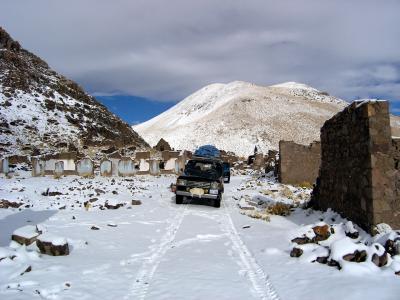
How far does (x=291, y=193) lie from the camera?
62.4ft

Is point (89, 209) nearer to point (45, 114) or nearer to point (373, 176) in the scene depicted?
point (373, 176)

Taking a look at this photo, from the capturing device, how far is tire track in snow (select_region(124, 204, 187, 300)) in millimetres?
6070

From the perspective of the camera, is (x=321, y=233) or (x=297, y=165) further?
(x=297, y=165)

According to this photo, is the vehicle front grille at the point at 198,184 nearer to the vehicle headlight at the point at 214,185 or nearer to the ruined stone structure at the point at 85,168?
the vehicle headlight at the point at 214,185

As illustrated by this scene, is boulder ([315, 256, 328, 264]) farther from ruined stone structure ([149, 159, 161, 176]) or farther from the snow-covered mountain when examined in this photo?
the snow-covered mountain

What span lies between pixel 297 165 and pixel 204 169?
7694mm

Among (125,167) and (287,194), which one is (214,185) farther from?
(125,167)

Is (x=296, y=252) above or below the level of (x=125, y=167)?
below

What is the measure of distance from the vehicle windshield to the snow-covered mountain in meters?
70.5

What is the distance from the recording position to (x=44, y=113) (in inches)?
1794

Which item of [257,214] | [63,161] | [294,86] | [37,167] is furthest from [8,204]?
[294,86]

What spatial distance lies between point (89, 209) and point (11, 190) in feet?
15.8

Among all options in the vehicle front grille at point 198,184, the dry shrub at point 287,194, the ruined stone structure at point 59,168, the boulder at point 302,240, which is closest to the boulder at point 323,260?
the boulder at point 302,240

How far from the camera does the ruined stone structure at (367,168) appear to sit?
867 cm
